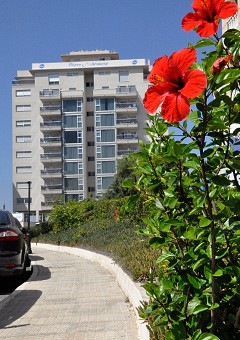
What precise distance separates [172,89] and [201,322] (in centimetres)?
153

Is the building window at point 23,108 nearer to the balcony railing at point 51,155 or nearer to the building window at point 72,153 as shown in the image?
the balcony railing at point 51,155

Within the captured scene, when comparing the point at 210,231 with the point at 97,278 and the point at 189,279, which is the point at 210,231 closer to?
the point at 189,279

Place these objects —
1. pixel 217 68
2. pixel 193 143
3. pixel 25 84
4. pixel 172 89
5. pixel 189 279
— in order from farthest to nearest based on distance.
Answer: pixel 25 84, pixel 189 279, pixel 193 143, pixel 217 68, pixel 172 89

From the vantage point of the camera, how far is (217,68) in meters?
2.16

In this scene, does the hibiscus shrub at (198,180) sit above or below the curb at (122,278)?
above

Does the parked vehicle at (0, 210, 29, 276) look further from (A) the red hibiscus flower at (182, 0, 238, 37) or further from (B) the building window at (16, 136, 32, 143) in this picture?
(B) the building window at (16, 136, 32, 143)

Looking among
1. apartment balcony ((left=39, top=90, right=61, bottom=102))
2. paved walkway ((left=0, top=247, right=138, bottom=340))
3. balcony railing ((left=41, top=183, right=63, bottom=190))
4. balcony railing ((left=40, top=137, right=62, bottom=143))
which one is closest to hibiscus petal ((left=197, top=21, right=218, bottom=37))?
paved walkway ((left=0, top=247, right=138, bottom=340))

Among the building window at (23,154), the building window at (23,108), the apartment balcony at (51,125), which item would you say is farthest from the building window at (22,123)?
the apartment balcony at (51,125)

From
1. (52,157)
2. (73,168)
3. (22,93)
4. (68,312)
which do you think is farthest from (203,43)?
(22,93)

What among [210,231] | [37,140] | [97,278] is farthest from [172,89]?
[37,140]

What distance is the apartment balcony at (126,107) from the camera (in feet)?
289

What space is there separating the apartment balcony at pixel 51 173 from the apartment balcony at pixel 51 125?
21.8ft

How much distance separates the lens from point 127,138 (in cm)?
8762

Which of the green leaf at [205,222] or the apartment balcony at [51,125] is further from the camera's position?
the apartment balcony at [51,125]
